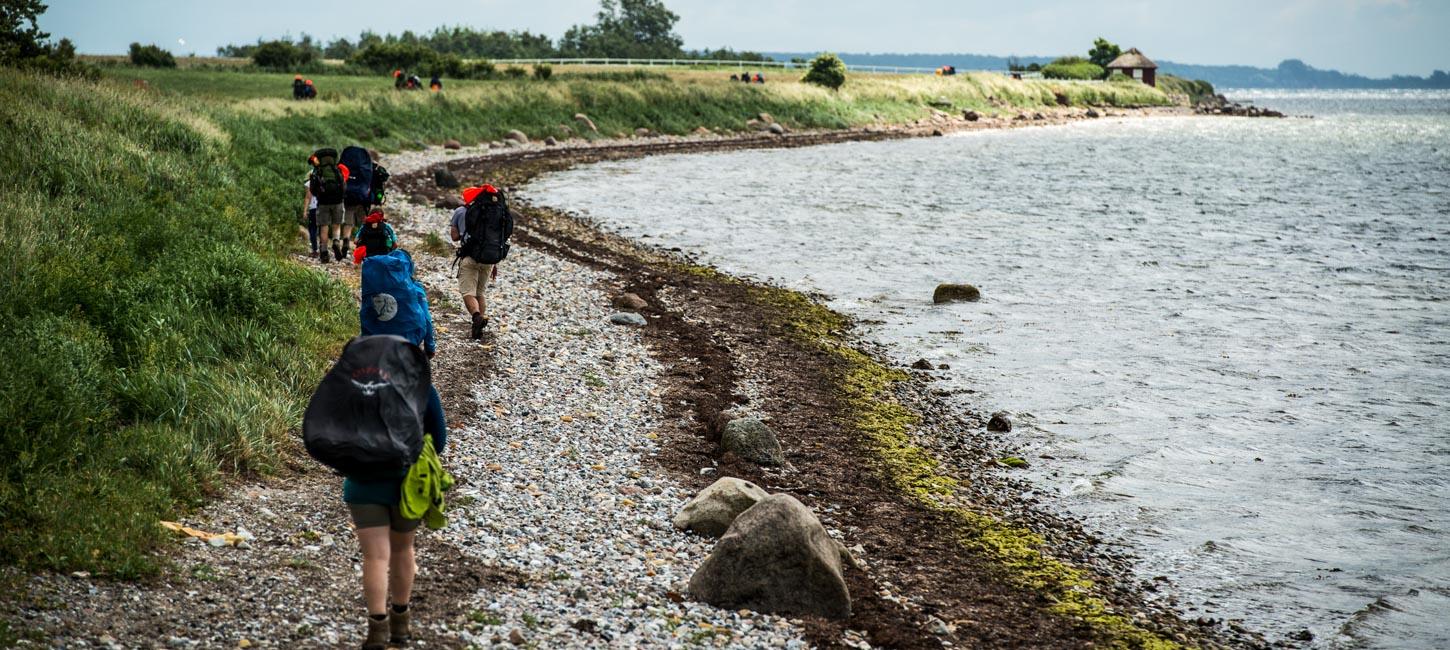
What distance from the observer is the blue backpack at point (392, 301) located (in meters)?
9.55

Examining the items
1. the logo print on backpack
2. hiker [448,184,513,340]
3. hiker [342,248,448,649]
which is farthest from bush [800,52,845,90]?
hiker [342,248,448,649]

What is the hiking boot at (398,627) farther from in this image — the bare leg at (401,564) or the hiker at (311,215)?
the hiker at (311,215)

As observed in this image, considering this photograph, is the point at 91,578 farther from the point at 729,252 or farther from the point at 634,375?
the point at 729,252

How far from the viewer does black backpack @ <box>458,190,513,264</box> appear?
15.9m

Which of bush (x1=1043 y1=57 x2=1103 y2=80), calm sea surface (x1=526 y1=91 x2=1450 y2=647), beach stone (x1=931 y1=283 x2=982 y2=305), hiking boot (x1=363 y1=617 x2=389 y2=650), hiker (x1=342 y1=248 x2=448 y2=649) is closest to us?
hiker (x1=342 y1=248 x2=448 y2=649)

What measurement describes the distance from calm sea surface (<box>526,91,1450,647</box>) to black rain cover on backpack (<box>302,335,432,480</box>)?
7269mm

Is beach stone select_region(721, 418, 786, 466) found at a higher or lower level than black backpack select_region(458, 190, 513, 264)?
lower

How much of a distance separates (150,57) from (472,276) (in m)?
72.6

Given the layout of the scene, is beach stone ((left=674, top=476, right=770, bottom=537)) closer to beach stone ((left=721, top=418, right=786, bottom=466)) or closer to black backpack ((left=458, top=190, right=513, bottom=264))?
beach stone ((left=721, top=418, right=786, bottom=466))

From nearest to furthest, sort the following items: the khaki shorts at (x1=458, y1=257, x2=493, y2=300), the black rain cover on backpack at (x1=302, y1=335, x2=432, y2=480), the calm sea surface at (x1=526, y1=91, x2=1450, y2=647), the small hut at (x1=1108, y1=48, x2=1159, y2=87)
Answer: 1. the black rain cover on backpack at (x1=302, y1=335, x2=432, y2=480)
2. the calm sea surface at (x1=526, y1=91, x2=1450, y2=647)
3. the khaki shorts at (x1=458, y1=257, x2=493, y2=300)
4. the small hut at (x1=1108, y1=48, x2=1159, y2=87)

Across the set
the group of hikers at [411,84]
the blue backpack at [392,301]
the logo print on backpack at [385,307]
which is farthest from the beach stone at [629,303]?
the group of hikers at [411,84]

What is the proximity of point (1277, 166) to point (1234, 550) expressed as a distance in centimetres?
6424

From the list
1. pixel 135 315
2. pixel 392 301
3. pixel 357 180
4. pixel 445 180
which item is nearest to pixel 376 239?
pixel 392 301

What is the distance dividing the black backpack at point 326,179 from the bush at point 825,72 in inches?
2823
